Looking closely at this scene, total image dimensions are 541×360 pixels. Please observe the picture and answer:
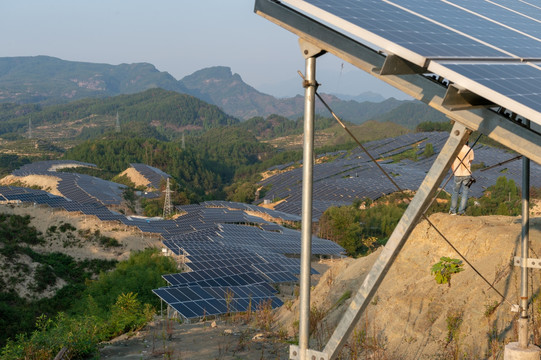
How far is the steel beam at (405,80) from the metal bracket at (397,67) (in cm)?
6

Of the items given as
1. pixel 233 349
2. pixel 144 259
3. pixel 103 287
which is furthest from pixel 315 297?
pixel 144 259

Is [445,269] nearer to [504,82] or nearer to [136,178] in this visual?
[504,82]

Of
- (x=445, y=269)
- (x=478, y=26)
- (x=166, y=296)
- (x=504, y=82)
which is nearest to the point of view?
(x=504, y=82)

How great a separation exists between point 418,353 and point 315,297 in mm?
4252

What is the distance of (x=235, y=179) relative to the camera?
111 m

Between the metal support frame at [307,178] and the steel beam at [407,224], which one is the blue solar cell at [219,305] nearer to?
the metal support frame at [307,178]

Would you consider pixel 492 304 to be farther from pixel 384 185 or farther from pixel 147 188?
pixel 147 188

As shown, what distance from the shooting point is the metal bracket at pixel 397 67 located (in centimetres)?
493

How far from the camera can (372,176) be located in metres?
82.3

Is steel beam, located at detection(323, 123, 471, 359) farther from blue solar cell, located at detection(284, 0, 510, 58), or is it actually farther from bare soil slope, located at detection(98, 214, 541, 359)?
bare soil slope, located at detection(98, 214, 541, 359)

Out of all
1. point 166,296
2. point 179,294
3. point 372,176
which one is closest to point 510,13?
point 166,296

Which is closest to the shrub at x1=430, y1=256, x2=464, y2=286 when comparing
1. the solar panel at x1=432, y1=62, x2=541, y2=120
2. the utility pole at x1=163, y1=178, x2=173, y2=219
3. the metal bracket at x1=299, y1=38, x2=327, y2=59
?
the solar panel at x1=432, y1=62, x2=541, y2=120

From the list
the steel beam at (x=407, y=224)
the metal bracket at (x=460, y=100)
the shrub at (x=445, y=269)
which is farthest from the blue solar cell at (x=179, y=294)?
the metal bracket at (x=460, y=100)

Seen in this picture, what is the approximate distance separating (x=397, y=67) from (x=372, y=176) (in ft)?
257
